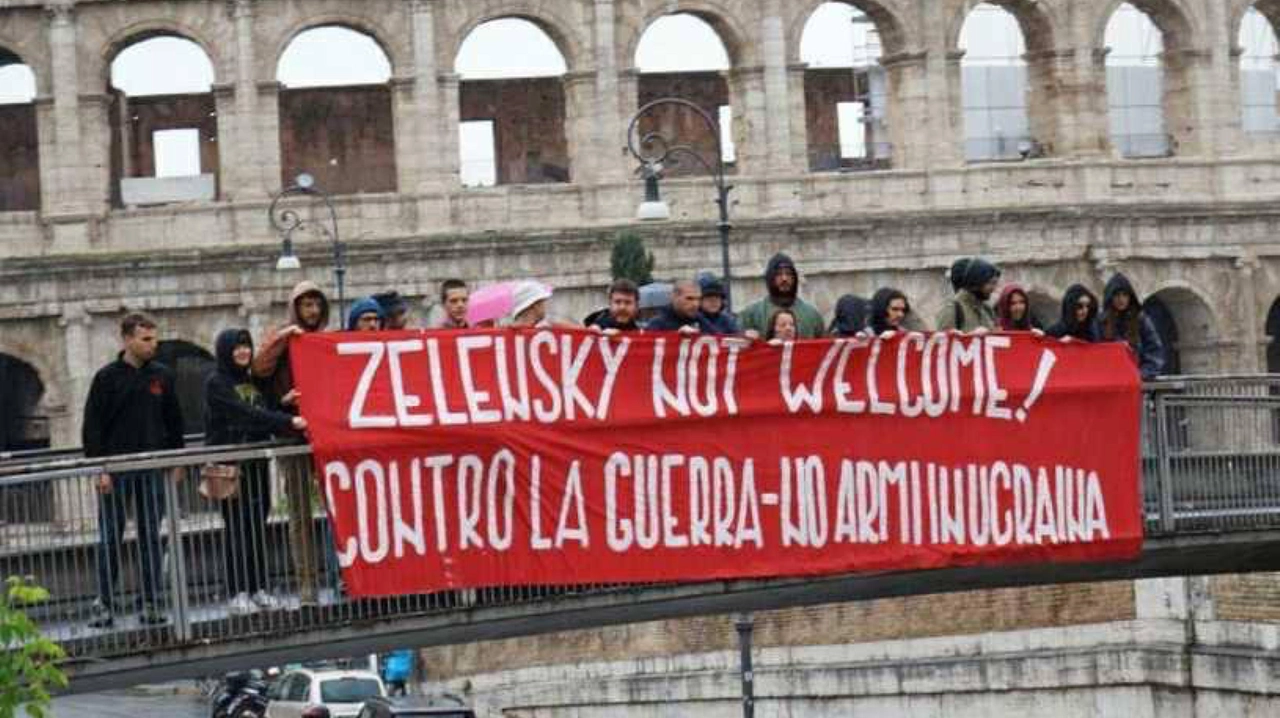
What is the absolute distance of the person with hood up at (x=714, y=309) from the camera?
25.5 metres

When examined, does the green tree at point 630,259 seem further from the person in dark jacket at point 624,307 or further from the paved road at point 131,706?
the person in dark jacket at point 624,307

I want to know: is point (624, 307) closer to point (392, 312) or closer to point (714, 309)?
point (714, 309)

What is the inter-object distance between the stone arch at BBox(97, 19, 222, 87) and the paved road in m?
10.5

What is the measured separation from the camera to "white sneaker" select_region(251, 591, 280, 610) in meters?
23.7

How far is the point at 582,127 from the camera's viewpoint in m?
66.2

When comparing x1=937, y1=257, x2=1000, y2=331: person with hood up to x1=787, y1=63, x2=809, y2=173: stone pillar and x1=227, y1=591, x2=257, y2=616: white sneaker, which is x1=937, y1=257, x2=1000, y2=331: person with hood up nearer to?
x1=227, y1=591, x2=257, y2=616: white sneaker

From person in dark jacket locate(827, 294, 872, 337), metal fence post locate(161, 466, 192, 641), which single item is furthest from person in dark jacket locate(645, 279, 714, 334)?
metal fence post locate(161, 466, 192, 641)

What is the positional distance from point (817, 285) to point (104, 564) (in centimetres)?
4297

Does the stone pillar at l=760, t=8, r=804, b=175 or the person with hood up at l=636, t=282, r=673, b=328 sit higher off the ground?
the stone pillar at l=760, t=8, r=804, b=175

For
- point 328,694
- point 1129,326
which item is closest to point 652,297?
point 1129,326

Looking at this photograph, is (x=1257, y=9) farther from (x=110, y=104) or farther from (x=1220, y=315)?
(x=110, y=104)

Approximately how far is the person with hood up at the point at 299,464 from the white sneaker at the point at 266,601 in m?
0.17

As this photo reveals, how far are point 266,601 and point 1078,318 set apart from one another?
6383 millimetres

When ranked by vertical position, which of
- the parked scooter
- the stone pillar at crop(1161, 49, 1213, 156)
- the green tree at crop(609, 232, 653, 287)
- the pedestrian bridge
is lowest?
the parked scooter
